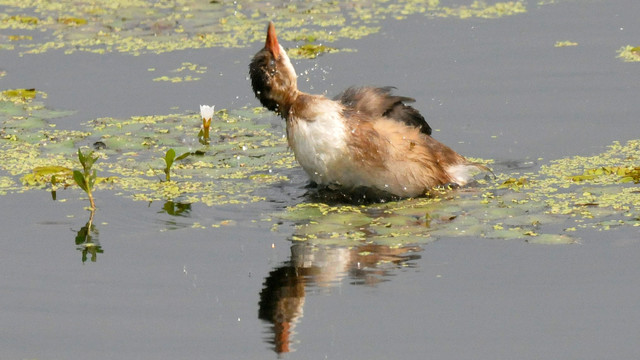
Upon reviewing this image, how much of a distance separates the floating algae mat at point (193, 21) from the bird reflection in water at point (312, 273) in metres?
6.22

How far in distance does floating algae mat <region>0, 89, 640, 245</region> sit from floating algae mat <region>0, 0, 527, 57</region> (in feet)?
7.92

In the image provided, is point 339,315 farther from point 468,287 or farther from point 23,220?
point 23,220

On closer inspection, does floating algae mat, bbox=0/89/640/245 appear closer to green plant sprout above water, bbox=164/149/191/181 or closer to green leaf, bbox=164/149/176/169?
green plant sprout above water, bbox=164/149/191/181

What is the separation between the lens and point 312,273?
25.7 ft

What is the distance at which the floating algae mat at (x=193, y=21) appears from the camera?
1500 centimetres

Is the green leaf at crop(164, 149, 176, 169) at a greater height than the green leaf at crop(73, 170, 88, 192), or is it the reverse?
the green leaf at crop(164, 149, 176, 169)

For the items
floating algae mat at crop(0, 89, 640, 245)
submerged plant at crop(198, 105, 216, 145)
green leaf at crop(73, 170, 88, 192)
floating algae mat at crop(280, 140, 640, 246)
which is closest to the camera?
floating algae mat at crop(280, 140, 640, 246)

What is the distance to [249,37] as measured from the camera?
49.6 ft

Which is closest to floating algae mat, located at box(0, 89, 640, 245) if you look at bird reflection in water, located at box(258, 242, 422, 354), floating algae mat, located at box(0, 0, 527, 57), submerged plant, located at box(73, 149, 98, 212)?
bird reflection in water, located at box(258, 242, 422, 354)

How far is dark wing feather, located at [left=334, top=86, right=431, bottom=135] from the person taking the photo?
9.91 m

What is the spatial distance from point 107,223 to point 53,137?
2.79 m

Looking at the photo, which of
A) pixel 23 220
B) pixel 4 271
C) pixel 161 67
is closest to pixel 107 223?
pixel 23 220

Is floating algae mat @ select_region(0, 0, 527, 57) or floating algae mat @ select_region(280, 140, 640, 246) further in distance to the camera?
floating algae mat @ select_region(0, 0, 527, 57)

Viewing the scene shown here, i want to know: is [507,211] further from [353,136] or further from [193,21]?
[193,21]
